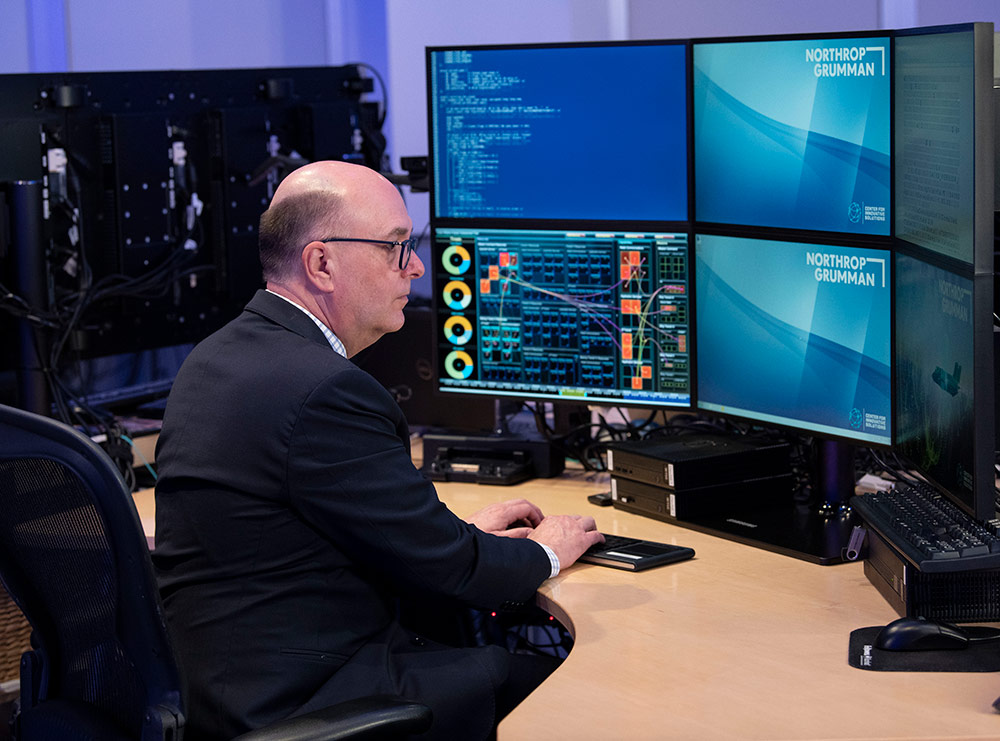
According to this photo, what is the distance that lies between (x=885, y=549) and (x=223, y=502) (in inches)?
36.9

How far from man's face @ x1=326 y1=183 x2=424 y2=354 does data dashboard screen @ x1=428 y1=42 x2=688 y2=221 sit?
56 centimetres

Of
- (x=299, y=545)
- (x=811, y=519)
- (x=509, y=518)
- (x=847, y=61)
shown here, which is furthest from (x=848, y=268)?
(x=299, y=545)

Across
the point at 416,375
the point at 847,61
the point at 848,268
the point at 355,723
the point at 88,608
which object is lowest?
the point at 355,723

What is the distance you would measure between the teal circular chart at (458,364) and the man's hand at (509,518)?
0.46 meters

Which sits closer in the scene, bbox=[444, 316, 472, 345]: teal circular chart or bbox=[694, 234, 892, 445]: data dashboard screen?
bbox=[694, 234, 892, 445]: data dashboard screen

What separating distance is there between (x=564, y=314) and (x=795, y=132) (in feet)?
1.93

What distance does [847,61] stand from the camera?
2018 mm

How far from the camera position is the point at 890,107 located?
1.96 meters

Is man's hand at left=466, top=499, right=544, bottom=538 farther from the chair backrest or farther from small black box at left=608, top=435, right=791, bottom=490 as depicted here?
the chair backrest

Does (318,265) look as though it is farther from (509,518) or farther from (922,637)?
(922,637)

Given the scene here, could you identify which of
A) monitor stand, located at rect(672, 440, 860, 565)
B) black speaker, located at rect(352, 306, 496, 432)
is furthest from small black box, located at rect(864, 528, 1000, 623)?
black speaker, located at rect(352, 306, 496, 432)

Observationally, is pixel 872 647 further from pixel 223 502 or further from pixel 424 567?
pixel 223 502

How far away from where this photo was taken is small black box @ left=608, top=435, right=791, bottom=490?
7.25ft

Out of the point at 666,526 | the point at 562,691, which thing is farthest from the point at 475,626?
the point at 562,691
